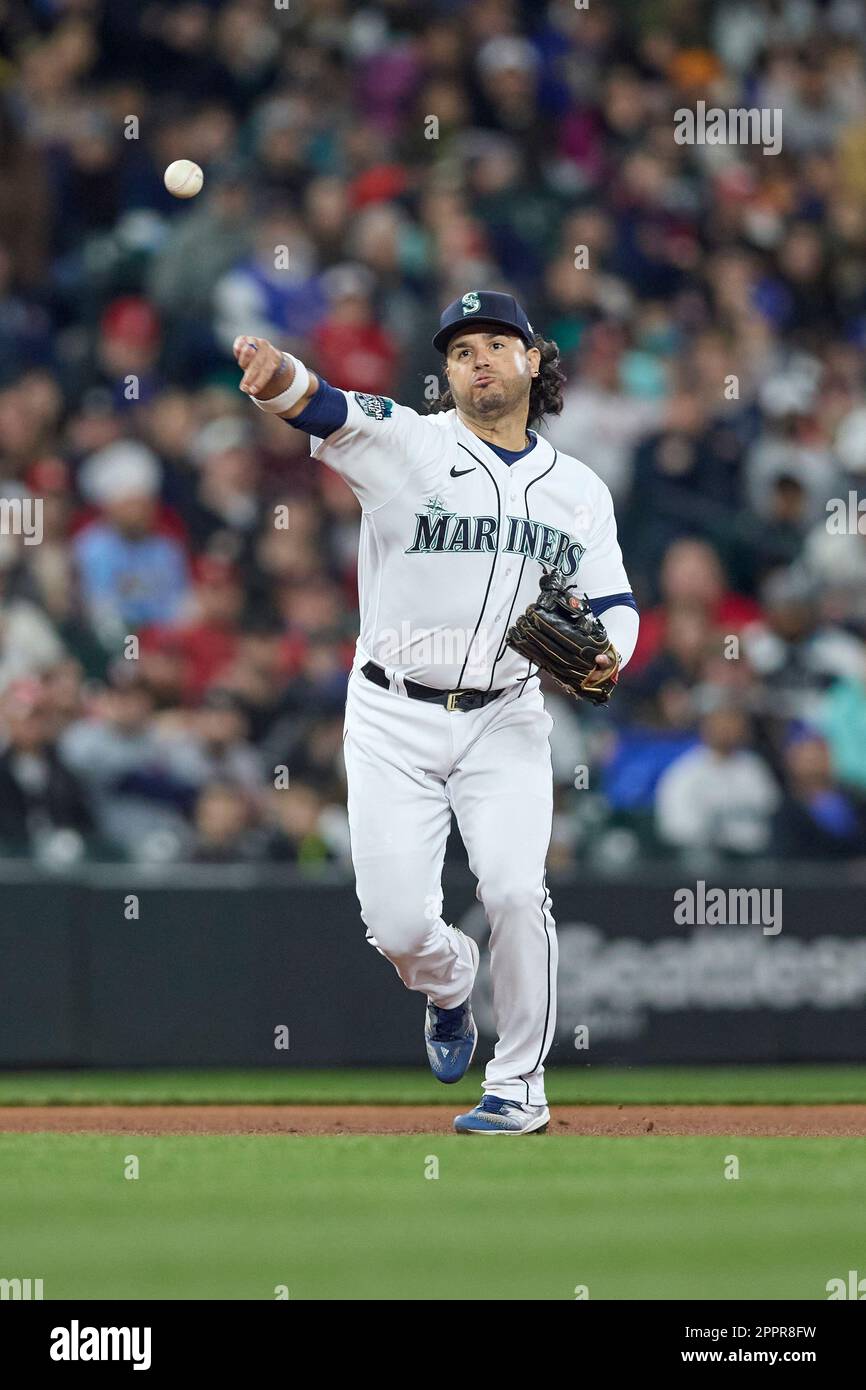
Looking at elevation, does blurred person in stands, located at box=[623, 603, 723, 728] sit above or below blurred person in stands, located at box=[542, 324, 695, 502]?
below

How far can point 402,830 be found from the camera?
636cm

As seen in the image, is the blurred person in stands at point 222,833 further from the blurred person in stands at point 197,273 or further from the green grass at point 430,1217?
the blurred person in stands at point 197,273

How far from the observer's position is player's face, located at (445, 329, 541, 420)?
641 cm

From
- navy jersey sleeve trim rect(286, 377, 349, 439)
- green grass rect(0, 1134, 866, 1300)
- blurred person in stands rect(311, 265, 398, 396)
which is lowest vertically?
green grass rect(0, 1134, 866, 1300)

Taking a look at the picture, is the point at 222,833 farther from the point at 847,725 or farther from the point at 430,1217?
the point at 430,1217

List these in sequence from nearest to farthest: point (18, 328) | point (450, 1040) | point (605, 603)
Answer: point (605, 603)
point (450, 1040)
point (18, 328)

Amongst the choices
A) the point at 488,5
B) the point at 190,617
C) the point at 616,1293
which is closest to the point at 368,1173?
the point at 616,1293

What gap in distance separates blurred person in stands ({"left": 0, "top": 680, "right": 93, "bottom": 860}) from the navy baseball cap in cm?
331

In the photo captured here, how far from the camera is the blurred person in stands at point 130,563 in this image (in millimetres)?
10250

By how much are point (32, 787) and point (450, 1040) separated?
9.82ft

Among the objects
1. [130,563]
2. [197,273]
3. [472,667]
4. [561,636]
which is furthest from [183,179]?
[197,273]

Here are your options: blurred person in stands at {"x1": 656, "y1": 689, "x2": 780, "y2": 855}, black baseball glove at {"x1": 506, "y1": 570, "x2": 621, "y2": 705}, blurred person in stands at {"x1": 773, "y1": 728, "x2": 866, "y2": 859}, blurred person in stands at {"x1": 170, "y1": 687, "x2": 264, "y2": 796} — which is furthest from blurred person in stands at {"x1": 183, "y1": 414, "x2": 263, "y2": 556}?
black baseball glove at {"x1": 506, "y1": 570, "x2": 621, "y2": 705}

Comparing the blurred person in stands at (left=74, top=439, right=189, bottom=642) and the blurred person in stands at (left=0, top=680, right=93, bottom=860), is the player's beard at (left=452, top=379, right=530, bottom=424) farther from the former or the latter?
the blurred person in stands at (left=74, top=439, right=189, bottom=642)

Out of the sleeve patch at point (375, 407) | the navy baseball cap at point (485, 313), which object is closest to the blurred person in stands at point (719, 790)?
the navy baseball cap at point (485, 313)
